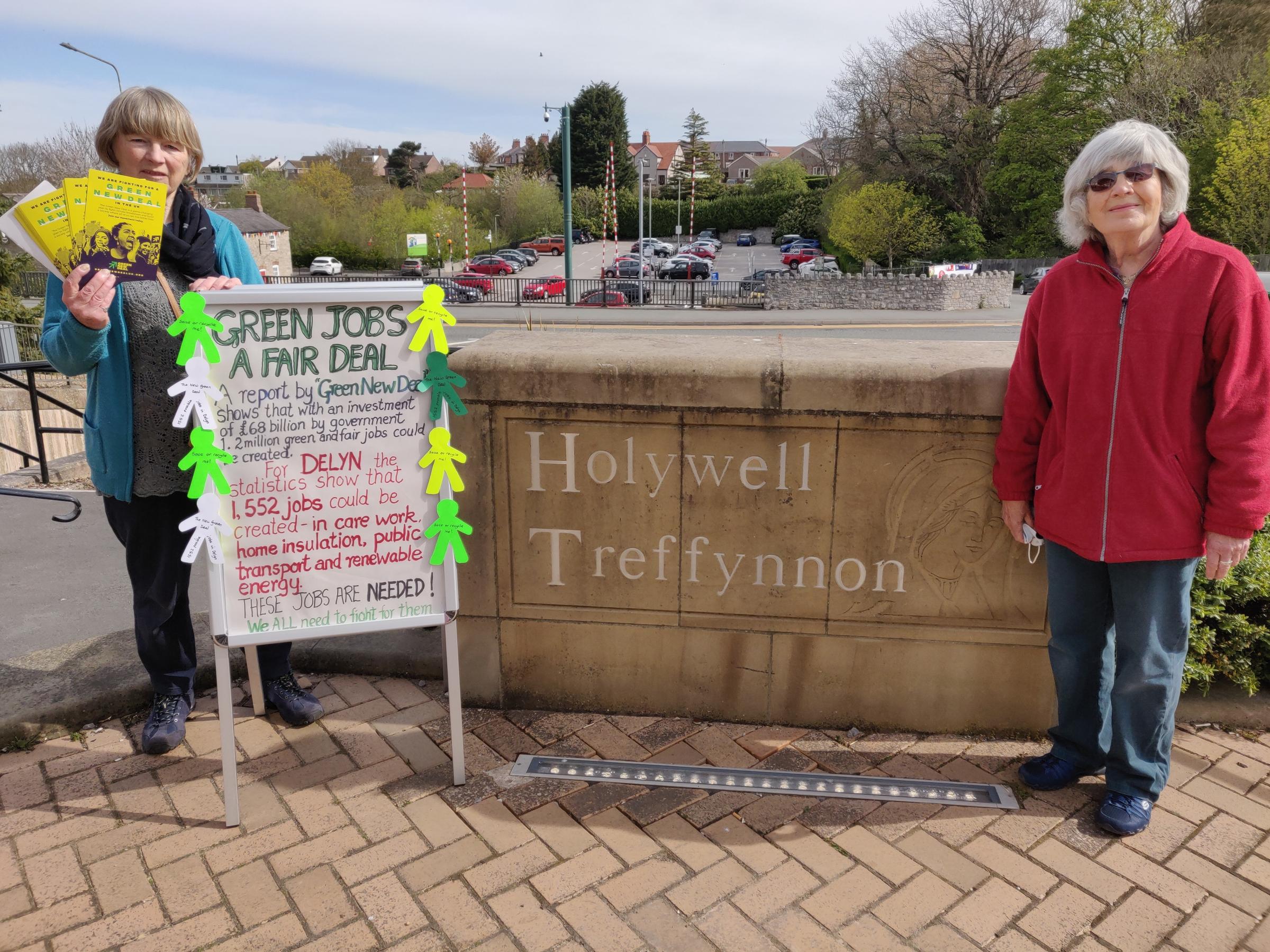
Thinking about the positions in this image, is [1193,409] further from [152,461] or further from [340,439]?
[152,461]

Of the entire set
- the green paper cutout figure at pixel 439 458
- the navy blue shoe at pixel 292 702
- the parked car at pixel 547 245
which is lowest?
the navy blue shoe at pixel 292 702

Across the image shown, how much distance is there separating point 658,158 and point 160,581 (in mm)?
106123

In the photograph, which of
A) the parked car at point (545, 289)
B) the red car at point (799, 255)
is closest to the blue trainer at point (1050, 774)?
the parked car at point (545, 289)

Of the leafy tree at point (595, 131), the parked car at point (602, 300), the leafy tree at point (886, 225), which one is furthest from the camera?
the leafy tree at point (595, 131)

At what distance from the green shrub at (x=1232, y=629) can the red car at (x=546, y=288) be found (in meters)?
31.5

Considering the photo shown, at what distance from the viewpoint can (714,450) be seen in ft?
10.1

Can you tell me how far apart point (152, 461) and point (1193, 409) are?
10.1 ft

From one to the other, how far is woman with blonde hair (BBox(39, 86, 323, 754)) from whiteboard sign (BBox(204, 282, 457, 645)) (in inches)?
11.9

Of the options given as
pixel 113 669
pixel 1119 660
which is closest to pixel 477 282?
pixel 113 669

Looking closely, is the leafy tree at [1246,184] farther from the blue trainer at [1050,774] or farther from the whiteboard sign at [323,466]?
the whiteboard sign at [323,466]

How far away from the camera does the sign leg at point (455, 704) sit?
9.43 ft

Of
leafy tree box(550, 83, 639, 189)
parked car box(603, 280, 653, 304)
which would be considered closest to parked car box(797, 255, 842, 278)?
parked car box(603, 280, 653, 304)

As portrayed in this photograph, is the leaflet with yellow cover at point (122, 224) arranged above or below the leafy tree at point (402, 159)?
below

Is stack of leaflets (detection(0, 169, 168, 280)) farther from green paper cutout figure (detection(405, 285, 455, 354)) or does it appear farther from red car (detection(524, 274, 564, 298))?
red car (detection(524, 274, 564, 298))
